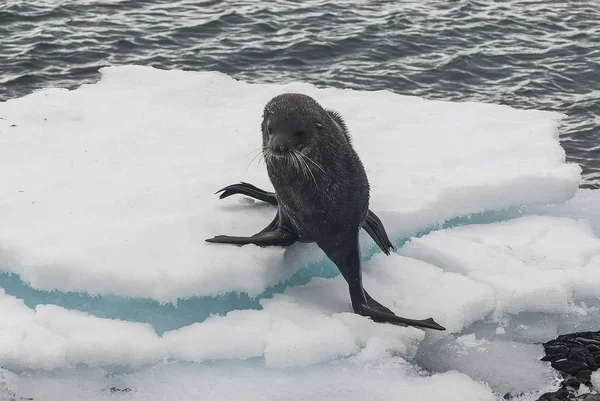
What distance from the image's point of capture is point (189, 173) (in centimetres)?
753

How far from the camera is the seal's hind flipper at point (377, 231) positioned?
251 inches

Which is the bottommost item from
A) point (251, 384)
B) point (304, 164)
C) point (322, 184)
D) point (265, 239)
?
point (251, 384)

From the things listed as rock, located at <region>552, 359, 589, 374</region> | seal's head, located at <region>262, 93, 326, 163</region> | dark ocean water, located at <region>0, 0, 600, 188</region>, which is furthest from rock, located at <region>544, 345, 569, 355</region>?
dark ocean water, located at <region>0, 0, 600, 188</region>

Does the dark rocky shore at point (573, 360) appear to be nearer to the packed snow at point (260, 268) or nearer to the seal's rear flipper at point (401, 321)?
the packed snow at point (260, 268)

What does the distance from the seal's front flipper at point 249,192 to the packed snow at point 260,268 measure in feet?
0.35

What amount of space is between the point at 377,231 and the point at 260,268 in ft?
3.24

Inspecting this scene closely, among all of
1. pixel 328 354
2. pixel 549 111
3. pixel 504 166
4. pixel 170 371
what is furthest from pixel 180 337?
pixel 549 111

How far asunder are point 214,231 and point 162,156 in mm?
1683

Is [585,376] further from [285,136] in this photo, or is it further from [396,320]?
[285,136]

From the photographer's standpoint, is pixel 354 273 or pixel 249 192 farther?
pixel 249 192

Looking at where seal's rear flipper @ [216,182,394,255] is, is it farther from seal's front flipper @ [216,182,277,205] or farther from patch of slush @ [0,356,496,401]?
patch of slush @ [0,356,496,401]

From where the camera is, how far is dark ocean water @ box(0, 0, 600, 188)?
38.4 ft

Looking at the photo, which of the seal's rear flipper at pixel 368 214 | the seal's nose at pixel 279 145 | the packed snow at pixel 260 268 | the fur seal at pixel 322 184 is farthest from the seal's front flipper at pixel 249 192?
the seal's nose at pixel 279 145

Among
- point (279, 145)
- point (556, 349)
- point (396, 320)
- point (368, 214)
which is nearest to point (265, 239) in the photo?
point (368, 214)
